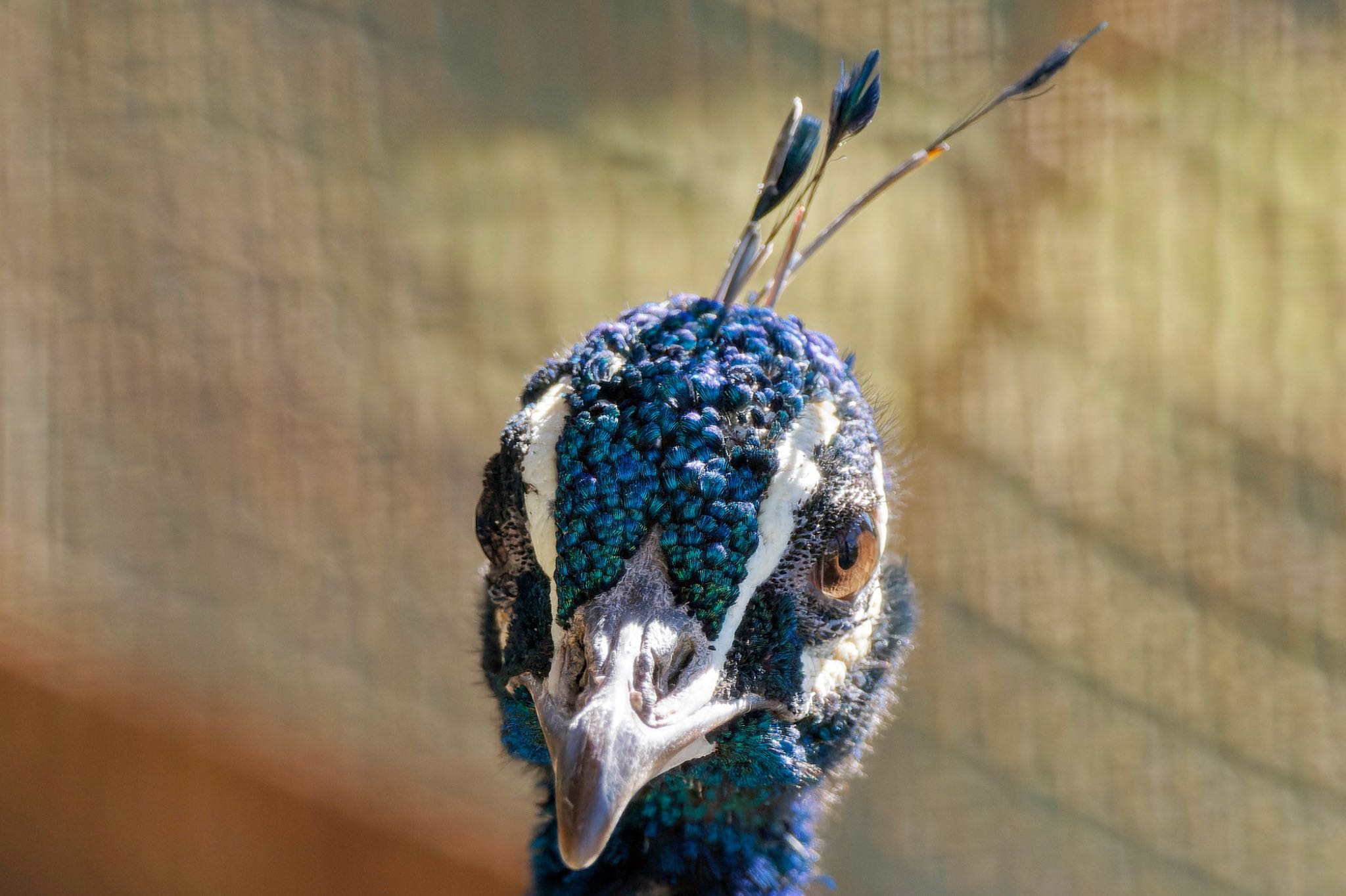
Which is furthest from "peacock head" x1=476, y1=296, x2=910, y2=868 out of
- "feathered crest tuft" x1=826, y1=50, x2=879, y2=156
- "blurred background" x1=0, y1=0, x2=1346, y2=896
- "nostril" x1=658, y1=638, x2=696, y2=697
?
"blurred background" x1=0, y1=0, x2=1346, y2=896

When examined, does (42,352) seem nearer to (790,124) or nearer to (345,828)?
(345,828)

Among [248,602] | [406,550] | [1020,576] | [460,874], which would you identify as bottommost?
[460,874]

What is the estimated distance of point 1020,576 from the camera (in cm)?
282

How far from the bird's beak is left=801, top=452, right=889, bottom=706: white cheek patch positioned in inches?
3.9

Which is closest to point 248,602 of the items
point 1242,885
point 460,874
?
point 460,874

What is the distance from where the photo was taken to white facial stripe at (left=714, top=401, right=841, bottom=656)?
1.01m

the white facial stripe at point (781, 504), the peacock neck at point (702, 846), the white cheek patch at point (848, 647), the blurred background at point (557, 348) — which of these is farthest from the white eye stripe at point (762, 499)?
the blurred background at point (557, 348)

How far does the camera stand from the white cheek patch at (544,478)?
3.40 ft

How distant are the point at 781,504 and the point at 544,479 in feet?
0.67

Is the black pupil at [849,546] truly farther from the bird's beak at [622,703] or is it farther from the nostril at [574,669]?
the nostril at [574,669]

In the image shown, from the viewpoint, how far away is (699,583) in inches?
38.4

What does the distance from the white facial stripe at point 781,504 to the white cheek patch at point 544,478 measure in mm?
144

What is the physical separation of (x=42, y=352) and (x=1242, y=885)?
307 cm

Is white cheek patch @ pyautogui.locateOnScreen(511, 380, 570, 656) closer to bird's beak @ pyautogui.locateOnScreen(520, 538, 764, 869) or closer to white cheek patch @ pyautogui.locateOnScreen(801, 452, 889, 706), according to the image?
bird's beak @ pyautogui.locateOnScreen(520, 538, 764, 869)
